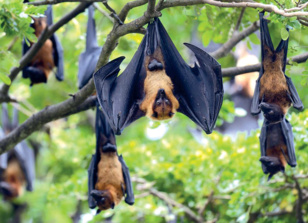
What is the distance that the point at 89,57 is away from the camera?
28.5 feet

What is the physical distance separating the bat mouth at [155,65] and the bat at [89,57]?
103 inches

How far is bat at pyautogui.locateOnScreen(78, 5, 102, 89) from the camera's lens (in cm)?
860

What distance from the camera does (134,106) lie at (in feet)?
20.5

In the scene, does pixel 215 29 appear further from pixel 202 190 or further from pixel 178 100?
pixel 202 190

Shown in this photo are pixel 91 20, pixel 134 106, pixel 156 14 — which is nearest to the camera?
pixel 156 14

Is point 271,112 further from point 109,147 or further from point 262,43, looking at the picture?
point 109,147

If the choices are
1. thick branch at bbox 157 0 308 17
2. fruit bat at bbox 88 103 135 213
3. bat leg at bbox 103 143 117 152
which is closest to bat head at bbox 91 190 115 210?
fruit bat at bbox 88 103 135 213

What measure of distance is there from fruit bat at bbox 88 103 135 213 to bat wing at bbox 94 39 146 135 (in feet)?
4.75

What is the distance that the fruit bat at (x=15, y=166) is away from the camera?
1339cm

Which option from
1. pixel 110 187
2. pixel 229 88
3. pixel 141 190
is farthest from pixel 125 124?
pixel 229 88

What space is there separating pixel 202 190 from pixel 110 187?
220cm

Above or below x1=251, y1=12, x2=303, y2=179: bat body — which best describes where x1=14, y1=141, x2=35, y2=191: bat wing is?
below

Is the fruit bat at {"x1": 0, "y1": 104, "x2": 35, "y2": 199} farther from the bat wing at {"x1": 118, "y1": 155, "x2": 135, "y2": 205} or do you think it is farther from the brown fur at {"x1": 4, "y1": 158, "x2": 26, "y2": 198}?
the bat wing at {"x1": 118, "y1": 155, "x2": 135, "y2": 205}

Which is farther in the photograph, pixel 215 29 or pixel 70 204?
pixel 70 204
